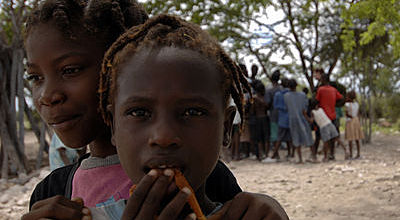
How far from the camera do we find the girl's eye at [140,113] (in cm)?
93

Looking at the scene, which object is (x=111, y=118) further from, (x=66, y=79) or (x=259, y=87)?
(x=259, y=87)

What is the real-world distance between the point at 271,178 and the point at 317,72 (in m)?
3.13

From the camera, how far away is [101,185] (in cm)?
120

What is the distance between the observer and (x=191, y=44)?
0.99 meters

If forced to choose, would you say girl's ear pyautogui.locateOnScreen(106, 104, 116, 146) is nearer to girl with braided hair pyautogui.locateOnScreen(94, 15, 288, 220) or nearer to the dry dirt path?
girl with braided hair pyautogui.locateOnScreen(94, 15, 288, 220)

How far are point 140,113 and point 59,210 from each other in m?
0.34

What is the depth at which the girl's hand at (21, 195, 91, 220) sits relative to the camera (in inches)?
38.7

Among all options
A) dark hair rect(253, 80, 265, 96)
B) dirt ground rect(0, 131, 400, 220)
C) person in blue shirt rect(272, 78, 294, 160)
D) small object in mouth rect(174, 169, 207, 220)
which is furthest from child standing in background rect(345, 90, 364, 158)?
small object in mouth rect(174, 169, 207, 220)

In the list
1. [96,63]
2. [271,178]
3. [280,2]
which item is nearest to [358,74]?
[280,2]

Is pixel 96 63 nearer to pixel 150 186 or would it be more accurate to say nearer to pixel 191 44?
pixel 191 44

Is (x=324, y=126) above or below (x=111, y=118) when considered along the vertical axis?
below

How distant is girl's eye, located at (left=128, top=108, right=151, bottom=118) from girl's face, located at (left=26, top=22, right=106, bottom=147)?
27cm

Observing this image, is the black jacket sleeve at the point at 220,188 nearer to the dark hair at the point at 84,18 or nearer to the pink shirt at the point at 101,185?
the pink shirt at the point at 101,185

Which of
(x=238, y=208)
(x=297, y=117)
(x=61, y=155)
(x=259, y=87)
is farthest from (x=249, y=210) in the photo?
(x=259, y=87)
